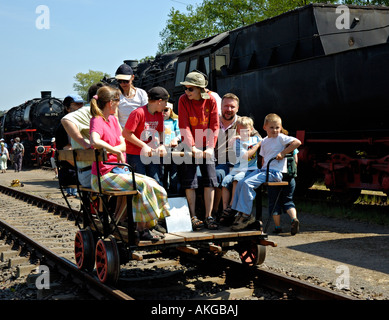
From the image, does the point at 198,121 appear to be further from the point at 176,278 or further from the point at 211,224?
the point at 176,278

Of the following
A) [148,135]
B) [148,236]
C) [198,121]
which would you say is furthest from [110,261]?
[198,121]

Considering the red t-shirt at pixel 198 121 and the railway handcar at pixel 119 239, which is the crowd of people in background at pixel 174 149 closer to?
the red t-shirt at pixel 198 121

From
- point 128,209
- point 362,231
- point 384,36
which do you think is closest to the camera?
point 128,209

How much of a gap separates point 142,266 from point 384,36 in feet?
25.9

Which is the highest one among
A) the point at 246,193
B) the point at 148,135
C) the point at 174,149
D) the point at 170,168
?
the point at 148,135

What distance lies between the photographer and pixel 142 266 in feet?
20.5

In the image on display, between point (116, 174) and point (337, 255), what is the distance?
336cm

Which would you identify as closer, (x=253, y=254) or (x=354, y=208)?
(x=253, y=254)

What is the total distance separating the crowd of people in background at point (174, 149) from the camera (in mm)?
5023

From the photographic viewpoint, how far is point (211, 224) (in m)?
5.39

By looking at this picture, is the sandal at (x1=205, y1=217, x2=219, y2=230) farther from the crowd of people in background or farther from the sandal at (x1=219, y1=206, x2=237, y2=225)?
the sandal at (x1=219, y1=206, x2=237, y2=225)

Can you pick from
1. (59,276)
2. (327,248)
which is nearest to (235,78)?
(327,248)

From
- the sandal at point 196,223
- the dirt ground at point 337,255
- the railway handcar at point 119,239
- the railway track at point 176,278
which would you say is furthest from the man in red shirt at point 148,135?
the dirt ground at point 337,255
